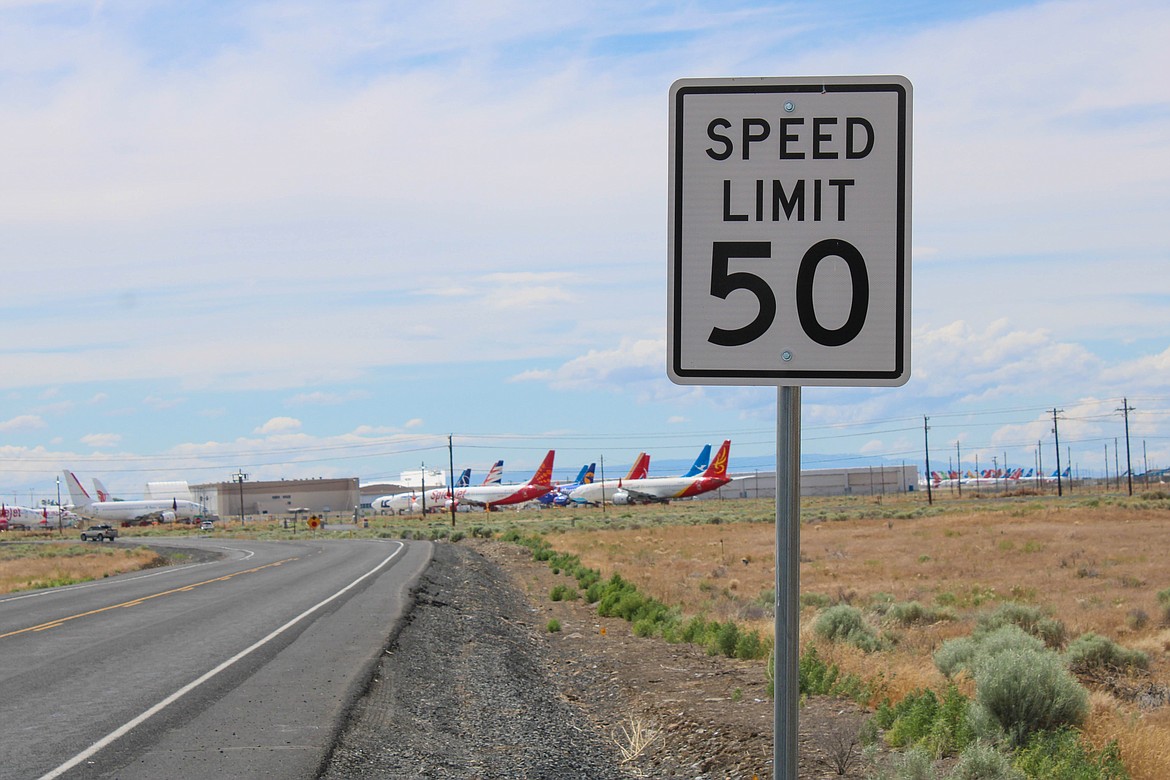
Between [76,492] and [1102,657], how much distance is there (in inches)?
5703

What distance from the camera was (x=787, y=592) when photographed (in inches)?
104

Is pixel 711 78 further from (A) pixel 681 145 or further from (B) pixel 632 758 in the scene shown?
(B) pixel 632 758

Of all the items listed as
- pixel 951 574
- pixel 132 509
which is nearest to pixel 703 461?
pixel 132 509

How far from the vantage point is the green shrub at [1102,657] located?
1472 cm

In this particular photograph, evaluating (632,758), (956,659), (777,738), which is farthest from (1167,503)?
(777,738)

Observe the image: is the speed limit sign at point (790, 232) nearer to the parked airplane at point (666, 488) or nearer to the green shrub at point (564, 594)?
the green shrub at point (564, 594)

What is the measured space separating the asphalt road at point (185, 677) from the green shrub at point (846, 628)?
22.7 ft

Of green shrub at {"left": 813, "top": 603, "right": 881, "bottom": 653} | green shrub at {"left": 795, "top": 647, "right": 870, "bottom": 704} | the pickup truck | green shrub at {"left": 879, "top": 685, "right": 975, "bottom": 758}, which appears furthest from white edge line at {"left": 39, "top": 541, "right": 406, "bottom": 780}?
the pickup truck

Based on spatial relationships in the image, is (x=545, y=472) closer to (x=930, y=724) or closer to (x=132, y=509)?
(x=132, y=509)

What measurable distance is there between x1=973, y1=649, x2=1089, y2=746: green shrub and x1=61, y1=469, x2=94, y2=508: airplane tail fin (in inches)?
5706

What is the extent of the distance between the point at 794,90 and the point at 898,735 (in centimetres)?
770

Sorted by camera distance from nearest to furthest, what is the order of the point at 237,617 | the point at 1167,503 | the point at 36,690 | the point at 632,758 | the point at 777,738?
the point at 777,738
the point at 632,758
the point at 36,690
the point at 237,617
the point at 1167,503

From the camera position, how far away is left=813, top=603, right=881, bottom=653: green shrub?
16.2 meters

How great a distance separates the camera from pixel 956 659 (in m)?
13.4
